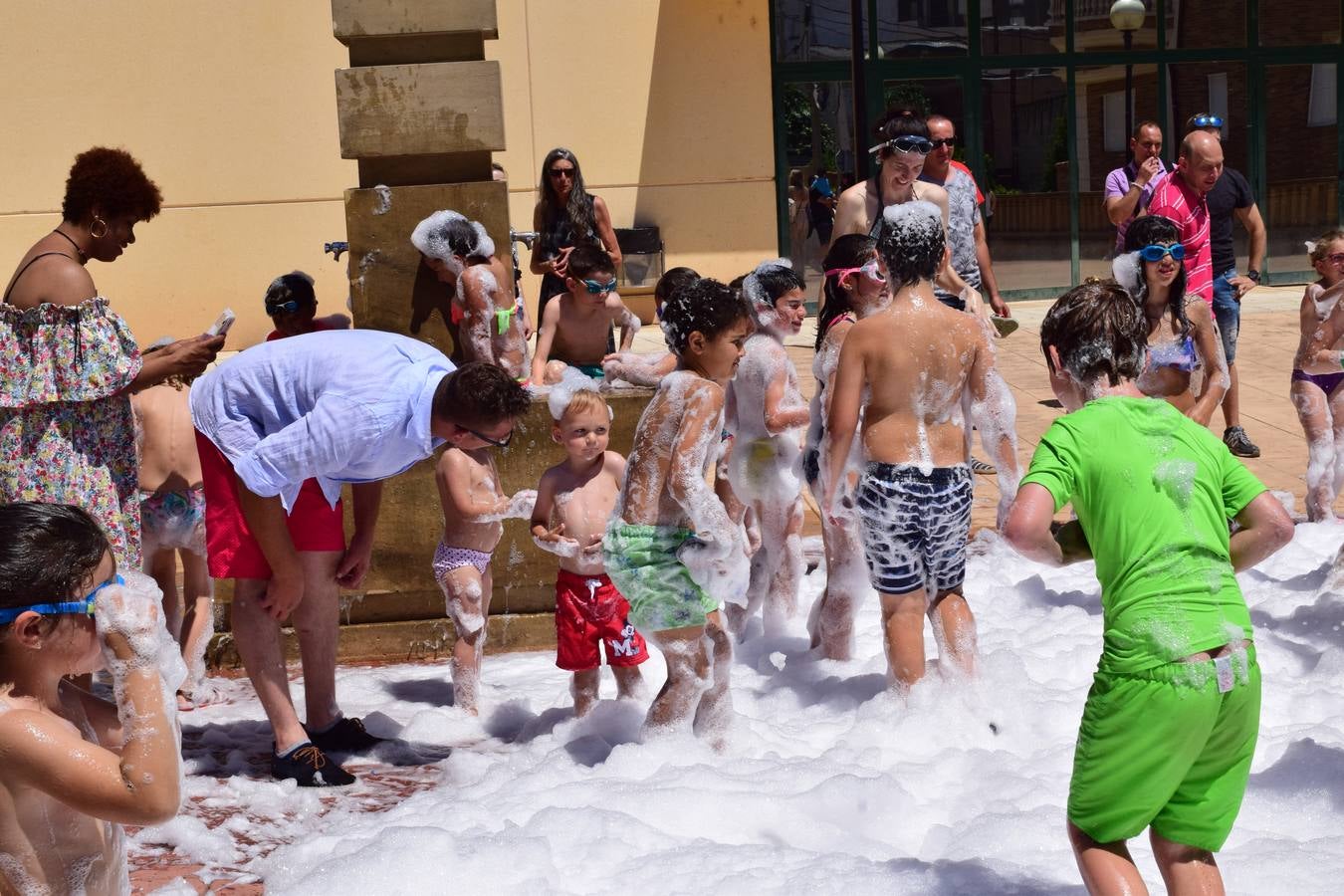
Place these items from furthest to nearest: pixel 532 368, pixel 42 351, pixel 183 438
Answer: pixel 532 368, pixel 183 438, pixel 42 351

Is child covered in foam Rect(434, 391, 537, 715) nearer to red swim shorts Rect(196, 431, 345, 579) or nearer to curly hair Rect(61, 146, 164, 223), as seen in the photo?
red swim shorts Rect(196, 431, 345, 579)

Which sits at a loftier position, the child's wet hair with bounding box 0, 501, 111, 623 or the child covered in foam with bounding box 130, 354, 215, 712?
the child's wet hair with bounding box 0, 501, 111, 623

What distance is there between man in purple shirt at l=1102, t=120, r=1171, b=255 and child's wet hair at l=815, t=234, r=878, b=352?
3398 mm

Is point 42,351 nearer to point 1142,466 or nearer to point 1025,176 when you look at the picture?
point 1142,466

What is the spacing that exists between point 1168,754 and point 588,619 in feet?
7.70

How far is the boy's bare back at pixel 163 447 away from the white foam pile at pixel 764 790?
87cm

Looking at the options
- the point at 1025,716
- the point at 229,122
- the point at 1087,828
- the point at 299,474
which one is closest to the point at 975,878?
the point at 1087,828

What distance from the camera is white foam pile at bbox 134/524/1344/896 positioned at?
3.88 metres

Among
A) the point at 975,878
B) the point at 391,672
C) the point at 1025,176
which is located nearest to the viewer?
the point at 975,878

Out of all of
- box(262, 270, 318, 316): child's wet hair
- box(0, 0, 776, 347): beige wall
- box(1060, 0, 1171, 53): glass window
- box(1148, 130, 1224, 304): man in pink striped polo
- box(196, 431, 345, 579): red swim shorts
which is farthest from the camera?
box(1060, 0, 1171, 53): glass window

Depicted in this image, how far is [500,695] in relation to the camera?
561 centimetres

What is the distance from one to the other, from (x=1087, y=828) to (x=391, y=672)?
11.9ft

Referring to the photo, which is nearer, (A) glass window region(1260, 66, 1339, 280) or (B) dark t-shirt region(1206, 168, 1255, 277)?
(B) dark t-shirt region(1206, 168, 1255, 277)

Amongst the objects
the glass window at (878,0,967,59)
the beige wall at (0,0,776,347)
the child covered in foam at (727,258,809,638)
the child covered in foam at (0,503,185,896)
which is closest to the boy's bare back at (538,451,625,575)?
the child covered in foam at (727,258,809,638)
